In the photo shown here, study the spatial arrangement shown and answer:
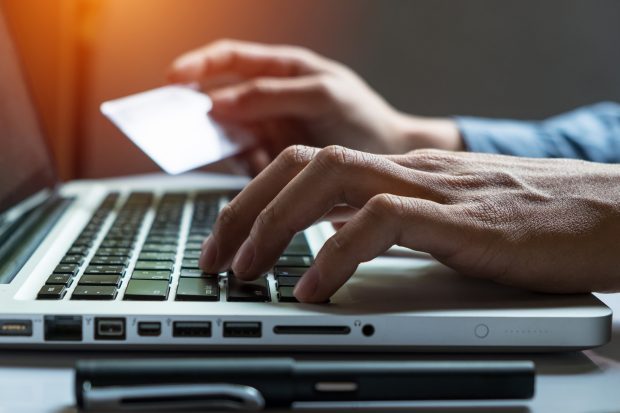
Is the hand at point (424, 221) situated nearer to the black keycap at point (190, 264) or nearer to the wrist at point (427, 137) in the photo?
the black keycap at point (190, 264)

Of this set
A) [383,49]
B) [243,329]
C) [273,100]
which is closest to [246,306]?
[243,329]

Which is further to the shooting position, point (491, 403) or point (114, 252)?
point (114, 252)

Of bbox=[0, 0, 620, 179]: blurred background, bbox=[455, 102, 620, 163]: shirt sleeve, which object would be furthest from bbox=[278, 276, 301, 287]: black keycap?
bbox=[0, 0, 620, 179]: blurred background

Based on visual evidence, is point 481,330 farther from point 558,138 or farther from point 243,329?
point 558,138

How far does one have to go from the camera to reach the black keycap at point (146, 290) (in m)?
0.50

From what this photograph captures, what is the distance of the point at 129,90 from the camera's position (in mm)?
1411

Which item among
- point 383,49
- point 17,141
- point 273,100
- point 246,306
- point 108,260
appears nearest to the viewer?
point 246,306

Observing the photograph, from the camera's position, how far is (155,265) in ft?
1.91

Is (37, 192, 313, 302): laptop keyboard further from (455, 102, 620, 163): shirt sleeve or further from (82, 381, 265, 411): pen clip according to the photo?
(455, 102, 620, 163): shirt sleeve

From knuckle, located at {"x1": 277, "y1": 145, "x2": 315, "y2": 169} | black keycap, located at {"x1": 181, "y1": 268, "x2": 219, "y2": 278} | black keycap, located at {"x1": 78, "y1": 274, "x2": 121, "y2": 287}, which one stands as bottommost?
black keycap, located at {"x1": 181, "y1": 268, "x2": 219, "y2": 278}

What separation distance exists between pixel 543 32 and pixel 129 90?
77 centimetres

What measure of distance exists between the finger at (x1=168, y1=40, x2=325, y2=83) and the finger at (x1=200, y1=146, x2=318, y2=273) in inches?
21.4

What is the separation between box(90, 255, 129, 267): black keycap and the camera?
58cm

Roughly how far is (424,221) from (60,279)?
0.25 meters
